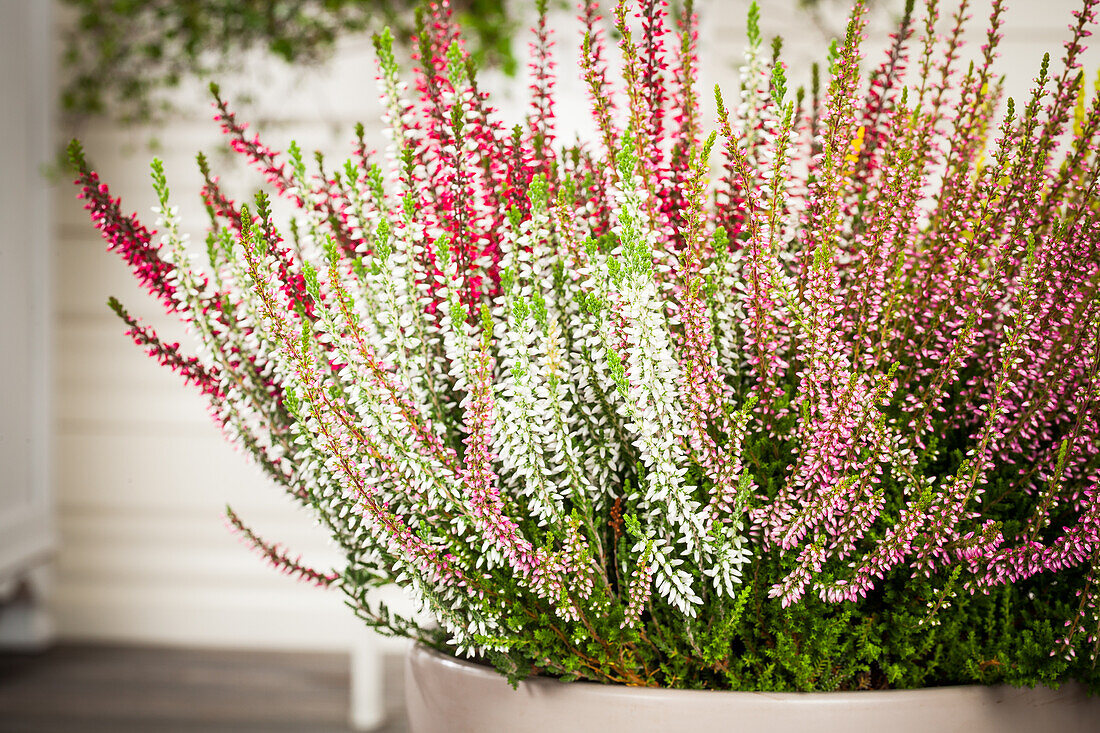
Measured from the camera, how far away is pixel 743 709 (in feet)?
1.28

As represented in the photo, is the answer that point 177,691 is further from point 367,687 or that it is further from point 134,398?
point 134,398

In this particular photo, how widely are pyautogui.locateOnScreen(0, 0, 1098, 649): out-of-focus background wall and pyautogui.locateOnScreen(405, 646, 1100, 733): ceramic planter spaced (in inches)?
108

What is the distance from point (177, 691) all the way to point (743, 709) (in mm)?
2827

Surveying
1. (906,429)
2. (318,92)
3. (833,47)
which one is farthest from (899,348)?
(318,92)

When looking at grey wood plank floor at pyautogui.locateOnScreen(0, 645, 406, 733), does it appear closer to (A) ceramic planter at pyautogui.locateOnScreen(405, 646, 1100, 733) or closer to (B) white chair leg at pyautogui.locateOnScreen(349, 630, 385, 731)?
(B) white chair leg at pyautogui.locateOnScreen(349, 630, 385, 731)

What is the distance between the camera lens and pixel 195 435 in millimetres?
3361

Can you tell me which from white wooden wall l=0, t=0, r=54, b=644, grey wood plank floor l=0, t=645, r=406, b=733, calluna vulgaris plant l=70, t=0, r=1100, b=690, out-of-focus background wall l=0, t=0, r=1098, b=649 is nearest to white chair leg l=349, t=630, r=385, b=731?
grey wood plank floor l=0, t=645, r=406, b=733

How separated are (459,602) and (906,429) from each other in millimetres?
225

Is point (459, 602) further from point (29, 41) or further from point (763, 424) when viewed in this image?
point (29, 41)

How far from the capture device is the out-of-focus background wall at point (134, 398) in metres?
3.12

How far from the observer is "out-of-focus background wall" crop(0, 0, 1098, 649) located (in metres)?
3.12

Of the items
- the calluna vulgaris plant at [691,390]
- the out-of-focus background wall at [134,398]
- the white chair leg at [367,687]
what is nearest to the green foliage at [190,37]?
the out-of-focus background wall at [134,398]

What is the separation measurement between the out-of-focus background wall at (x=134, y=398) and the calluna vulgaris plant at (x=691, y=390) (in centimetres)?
268

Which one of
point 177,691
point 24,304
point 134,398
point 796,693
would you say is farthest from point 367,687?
point 796,693
